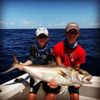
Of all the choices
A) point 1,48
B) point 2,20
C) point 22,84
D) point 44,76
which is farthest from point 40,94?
point 2,20

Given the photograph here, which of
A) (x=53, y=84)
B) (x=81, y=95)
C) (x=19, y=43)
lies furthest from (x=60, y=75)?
(x=19, y=43)

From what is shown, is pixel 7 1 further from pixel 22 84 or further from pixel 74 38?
pixel 22 84

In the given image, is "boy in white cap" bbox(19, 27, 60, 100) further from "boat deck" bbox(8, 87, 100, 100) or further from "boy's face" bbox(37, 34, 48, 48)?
"boat deck" bbox(8, 87, 100, 100)

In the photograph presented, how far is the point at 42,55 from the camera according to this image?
83.9 inches

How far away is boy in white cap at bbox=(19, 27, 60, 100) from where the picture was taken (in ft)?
6.85

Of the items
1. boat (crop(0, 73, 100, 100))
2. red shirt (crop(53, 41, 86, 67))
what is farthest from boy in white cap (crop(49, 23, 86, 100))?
boat (crop(0, 73, 100, 100))

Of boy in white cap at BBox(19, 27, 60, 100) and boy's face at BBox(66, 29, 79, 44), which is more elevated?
boy's face at BBox(66, 29, 79, 44)

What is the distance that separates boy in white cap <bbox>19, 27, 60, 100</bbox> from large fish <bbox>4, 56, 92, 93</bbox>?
70 mm

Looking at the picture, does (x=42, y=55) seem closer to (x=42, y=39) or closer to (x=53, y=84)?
(x=42, y=39)

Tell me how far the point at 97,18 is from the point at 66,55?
411 millimetres

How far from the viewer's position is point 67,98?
7.78 ft

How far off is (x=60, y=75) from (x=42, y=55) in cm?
26

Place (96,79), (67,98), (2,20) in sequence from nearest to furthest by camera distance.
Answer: (2,20) → (67,98) → (96,79)

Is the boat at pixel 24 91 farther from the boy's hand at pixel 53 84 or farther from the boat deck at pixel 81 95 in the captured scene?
the boy's hand at pixel 53 84
